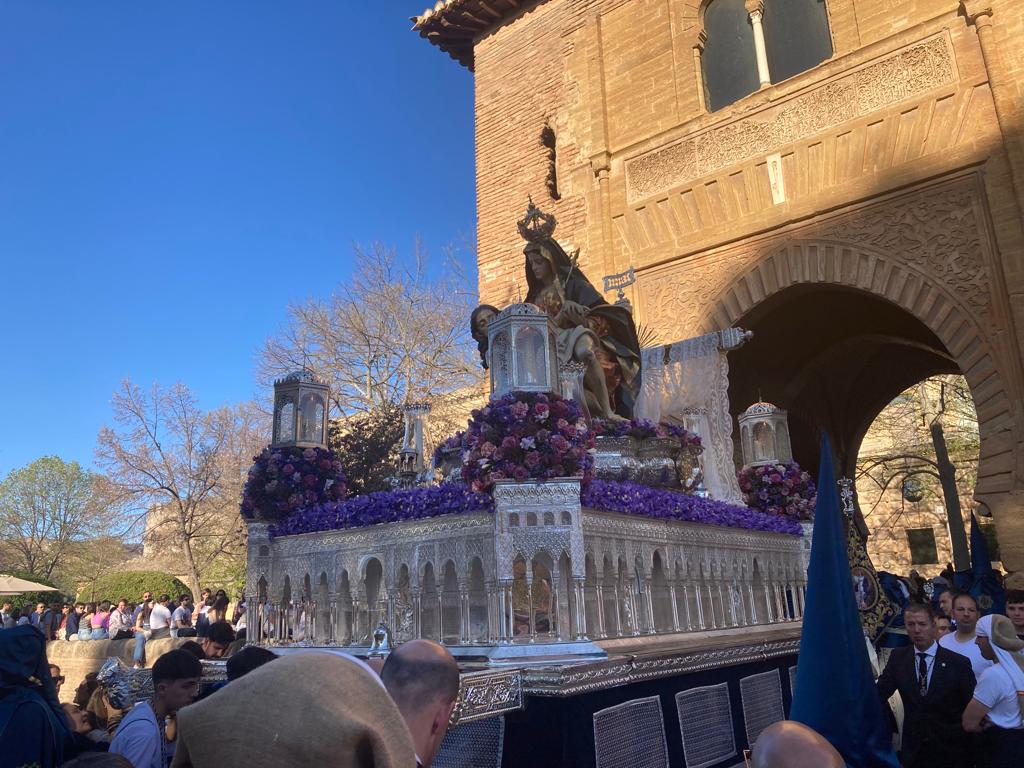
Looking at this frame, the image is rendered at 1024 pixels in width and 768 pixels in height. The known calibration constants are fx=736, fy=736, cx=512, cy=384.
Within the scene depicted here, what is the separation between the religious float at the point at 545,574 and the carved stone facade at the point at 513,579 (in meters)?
0.01

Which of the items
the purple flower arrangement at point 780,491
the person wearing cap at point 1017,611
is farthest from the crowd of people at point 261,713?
the purple flower arrangement at point 780,491

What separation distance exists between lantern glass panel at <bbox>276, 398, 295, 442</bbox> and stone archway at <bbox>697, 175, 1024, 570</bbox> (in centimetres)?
745

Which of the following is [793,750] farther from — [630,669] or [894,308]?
[894,308]

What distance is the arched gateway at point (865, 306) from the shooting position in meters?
9.32

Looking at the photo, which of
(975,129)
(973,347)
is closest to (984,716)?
(973,347)

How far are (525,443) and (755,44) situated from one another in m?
11.0

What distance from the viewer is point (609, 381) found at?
28.0 ft

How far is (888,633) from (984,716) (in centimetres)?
273

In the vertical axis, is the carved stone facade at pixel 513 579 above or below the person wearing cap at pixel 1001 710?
above

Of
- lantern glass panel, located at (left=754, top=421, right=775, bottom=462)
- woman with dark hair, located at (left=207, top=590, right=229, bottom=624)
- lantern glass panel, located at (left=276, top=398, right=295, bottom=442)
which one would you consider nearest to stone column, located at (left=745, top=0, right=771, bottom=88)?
lantern glass panel, located at (left=754, top=421, right=775, bottom=462)

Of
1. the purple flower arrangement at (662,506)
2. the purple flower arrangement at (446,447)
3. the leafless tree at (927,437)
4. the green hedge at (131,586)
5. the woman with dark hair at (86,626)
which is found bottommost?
the woman with dark hair at (86,626)

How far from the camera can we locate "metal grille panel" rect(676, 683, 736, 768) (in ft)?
14.1

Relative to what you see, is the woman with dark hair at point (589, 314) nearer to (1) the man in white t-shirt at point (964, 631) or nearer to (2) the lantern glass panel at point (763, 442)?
(2) the lantern glass panel at point (763, 442)

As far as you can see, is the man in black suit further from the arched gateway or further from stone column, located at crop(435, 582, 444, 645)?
the arched gateway
